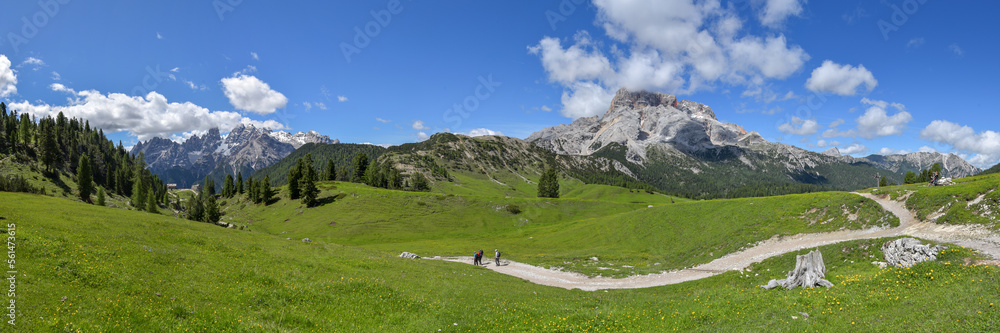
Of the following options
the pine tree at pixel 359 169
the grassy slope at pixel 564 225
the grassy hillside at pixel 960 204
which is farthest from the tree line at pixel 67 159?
the grassy hillside at pixel 960 204

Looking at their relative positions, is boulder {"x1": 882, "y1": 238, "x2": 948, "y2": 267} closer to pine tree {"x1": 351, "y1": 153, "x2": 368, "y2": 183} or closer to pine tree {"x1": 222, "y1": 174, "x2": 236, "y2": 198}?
pine tree {"x1": 351, "y1": 153, "x2": 368, "y2": 183}

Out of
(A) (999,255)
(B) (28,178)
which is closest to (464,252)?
(A) (999,255)

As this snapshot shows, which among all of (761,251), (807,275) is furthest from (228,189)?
(807,275)

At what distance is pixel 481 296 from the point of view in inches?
931

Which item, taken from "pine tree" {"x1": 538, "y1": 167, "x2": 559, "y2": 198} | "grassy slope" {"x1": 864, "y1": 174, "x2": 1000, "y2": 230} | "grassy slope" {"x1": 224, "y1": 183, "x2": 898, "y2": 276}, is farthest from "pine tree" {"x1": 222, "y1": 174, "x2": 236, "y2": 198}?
"grassy slope" {"x1": 864, "y1": 174, "x2": 1000, "y2": 230}

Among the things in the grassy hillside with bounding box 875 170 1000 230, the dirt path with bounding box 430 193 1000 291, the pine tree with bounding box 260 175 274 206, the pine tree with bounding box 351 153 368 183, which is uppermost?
the pine tree with bounding box 351 153 368 183

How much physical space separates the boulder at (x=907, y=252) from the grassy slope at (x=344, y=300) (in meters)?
1.32

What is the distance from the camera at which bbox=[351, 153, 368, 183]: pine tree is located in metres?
159

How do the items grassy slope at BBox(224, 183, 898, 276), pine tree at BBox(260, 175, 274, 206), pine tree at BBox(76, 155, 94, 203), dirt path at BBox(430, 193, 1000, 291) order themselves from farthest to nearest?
pine tree at BBox(76, 155, 94, 203) → pine tree at BBox(260, 175, 274, 206) → grassy slope at BBox(224, 183, 898, 276) → dirt path at BBox(430, 193, 1000, 291)

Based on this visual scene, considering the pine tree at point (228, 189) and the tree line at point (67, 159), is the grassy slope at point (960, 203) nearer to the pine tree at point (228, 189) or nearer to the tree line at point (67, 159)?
the tree line at point (67, 159)

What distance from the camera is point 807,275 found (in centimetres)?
2188

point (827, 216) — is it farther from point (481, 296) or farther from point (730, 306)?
point (481, 296)

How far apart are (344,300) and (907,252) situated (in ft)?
113

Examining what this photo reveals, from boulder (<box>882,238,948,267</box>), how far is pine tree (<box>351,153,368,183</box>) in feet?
524
